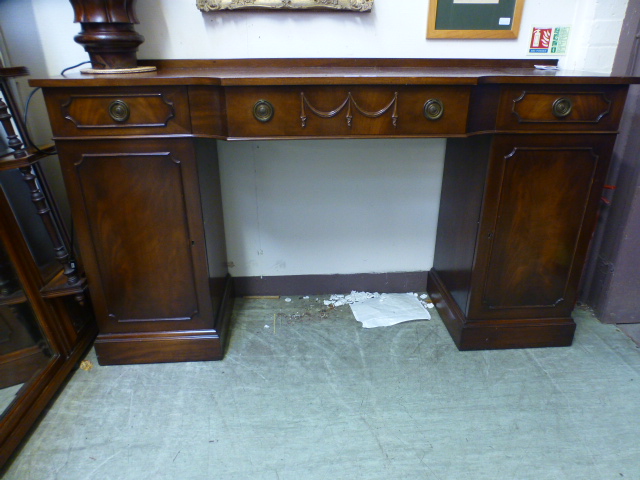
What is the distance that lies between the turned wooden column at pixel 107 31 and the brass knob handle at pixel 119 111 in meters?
0.26

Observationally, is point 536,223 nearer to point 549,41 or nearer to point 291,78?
point 549,41

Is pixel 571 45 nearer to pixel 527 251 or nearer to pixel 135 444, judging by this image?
pixel 527 251

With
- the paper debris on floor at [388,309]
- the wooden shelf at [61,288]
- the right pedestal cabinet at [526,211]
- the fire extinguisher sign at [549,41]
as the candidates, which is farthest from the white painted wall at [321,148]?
the wooden shelf at [61,288]

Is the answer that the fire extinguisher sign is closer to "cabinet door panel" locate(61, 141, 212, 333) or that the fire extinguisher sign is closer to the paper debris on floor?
the paper debris on floor

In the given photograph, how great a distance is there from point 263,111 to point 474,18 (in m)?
1.03

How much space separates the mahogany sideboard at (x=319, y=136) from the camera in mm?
1399

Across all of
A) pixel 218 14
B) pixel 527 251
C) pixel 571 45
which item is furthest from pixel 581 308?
pixel 218 14

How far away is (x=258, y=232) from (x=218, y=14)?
947mm

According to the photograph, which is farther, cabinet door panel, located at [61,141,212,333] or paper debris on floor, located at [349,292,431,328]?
paper debris on floor, located at [349,292,431,328]

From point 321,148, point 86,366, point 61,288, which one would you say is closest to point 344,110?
point 321,148

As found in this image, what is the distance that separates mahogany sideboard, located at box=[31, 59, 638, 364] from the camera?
1.40 meters

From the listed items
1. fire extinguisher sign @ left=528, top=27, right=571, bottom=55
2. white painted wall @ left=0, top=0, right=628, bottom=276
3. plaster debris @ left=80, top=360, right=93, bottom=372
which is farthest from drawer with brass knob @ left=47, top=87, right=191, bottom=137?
fire extinguisher sign @ left=528, top=27, right=571, bottom=55

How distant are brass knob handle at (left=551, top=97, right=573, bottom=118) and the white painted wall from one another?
509 mm

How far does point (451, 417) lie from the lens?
1.48m
